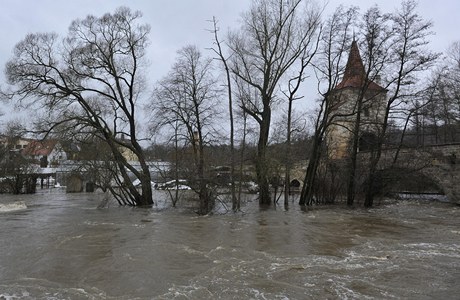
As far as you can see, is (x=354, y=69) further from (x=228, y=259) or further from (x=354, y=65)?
(x=228, y=259)

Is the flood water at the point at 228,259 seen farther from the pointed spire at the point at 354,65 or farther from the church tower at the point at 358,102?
the pointed spire at the point at 354,65

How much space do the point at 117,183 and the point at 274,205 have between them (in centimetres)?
1193

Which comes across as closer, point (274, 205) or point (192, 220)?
point (192, 220)

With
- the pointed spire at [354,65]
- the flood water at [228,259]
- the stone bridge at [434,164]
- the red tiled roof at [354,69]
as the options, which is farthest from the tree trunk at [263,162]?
the stone bridge at [434,164]

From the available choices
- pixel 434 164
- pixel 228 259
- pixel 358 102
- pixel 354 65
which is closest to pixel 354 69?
pixel 354 65

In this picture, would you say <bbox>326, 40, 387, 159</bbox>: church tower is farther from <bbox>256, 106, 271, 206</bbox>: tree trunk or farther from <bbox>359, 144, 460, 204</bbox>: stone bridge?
<bbox>256, 106, 271, 206</bbox>: tree trunk

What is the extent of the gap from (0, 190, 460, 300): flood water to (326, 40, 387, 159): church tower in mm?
11601

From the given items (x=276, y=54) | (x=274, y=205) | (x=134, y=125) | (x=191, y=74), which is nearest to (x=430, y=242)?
(x=274, y=205)

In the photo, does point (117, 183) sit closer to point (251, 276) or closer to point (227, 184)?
point (227, 184)

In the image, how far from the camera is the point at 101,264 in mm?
11953

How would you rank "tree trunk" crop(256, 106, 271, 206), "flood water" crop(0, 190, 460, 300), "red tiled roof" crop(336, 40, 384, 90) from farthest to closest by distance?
"red tiled roof" crop(336, 40, 384, 90) < "tree trunk" crop(256, 106, 271, 206) < "flood water" crop(0, 190, 460, 300)

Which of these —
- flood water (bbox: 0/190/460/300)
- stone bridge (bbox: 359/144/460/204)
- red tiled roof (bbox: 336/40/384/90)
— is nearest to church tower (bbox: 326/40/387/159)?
red tiled roof (bbox: 336/40/384/90)

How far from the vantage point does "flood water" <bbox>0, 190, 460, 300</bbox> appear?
9.45 meters

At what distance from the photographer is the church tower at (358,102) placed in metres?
32.1
